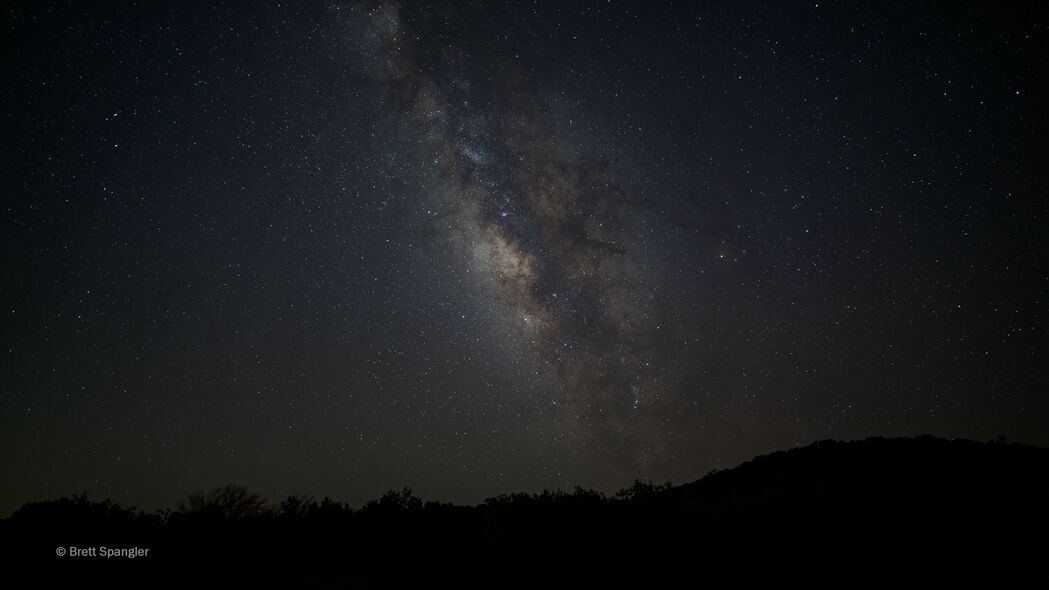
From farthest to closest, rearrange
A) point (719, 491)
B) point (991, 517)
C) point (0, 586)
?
point (719, 491)
point (991, 517)
point (0, 586)

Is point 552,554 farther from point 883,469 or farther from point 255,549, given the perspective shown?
point 883,469

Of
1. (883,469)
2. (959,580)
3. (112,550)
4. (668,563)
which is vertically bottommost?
(959,580)

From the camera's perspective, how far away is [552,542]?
27.5ft

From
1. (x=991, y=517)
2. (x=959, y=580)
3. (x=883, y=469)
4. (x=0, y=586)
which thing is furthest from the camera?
(x=883, y=469)

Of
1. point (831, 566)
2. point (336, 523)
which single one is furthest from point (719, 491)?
point (336, 523)

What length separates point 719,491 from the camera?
17.5 metres

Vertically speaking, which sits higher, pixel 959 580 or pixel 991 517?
pixel 991 517

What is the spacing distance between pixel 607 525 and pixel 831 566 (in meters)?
4.07

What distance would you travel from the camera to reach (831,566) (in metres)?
8.91

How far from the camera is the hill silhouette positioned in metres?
7.27

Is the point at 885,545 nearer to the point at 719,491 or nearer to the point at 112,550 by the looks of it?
the point at 719,491

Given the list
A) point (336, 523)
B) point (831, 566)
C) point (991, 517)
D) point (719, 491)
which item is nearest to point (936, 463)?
point (991, 517)

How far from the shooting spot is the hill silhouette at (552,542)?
23.8 ft

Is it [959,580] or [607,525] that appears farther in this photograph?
[607,525]
